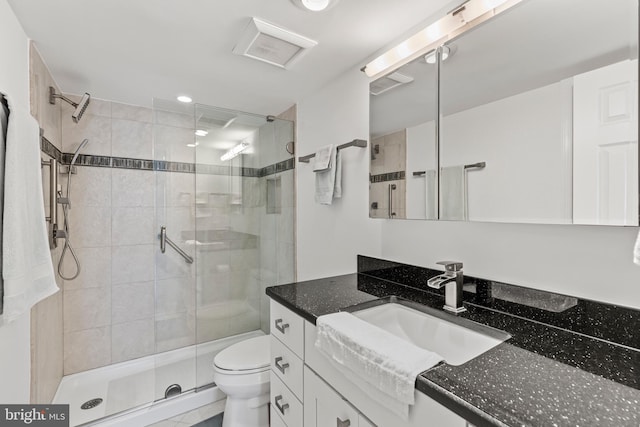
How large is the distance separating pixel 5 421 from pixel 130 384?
1.11 m

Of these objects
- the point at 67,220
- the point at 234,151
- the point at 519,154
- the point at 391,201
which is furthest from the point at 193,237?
the point at 519,154

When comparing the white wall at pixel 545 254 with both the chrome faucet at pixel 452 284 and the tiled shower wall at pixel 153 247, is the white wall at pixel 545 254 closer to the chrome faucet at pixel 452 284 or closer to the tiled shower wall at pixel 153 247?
the chrome faucet at pixel 452 284

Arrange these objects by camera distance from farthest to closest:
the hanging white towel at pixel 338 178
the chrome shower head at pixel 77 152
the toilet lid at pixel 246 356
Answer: the chrome shower head at pixel 77 152 → the hanging white towel at pixel 338 178 → the toilet lid at pixel 246 356

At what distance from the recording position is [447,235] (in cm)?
133

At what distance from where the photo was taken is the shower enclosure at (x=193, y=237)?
2.23m

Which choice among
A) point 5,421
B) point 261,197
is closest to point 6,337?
point 5,421

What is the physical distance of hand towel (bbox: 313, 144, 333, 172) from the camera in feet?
6.12

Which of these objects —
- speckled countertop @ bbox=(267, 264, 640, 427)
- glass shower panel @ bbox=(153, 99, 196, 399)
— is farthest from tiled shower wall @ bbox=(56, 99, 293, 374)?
speckled countertop @ bbox=(267, 264, 640, 427)

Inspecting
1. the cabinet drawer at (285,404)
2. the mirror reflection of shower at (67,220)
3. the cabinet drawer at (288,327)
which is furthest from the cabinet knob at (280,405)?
the mirror reflection of shower at (67,220)

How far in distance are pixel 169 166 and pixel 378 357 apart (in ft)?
7.39

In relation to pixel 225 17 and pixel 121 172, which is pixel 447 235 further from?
Result: pixel 121 172

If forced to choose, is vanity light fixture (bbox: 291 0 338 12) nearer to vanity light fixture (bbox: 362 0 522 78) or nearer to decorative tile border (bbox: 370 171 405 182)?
vanity light fixture (bbox: 362 0 522 78)

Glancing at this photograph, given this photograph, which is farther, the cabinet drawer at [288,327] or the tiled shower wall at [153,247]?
the tiled shower wall at [153,247]

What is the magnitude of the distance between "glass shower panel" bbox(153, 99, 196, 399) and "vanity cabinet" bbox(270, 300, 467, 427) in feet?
4.21
